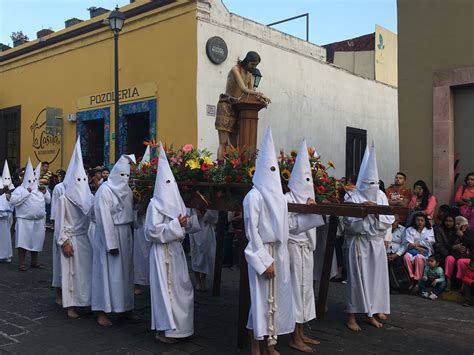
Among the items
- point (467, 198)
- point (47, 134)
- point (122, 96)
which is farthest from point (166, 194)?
point (47, 134)

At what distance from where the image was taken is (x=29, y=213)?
9.93 m

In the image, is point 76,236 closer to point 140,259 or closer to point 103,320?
point 140,259

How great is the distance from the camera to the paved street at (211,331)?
5.37 metres

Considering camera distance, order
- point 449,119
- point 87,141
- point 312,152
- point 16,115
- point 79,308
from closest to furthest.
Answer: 1. point 312,152
2. point 79,308
3. point 449,119
4. point 87,141
5. point 16,115

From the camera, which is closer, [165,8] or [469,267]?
[469,267]

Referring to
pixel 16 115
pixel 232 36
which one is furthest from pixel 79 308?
pixel 16 115

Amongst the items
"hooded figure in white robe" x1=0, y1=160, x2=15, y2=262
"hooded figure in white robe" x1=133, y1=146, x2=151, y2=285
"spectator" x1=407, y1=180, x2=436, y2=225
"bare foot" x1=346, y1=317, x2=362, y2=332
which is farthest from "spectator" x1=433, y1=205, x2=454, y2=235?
"hooded figure in white robe" x1=0, y1=160, x2=15, y2=262

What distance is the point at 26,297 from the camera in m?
7.50

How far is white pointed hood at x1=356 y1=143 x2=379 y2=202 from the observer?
245 inches

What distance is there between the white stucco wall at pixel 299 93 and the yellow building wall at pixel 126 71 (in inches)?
17.1

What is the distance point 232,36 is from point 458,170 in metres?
6.59

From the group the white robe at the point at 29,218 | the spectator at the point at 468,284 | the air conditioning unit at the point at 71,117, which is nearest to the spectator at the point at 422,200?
the spectator at the point at 468,284

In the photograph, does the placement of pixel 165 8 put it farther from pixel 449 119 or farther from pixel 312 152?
pixel 312 152

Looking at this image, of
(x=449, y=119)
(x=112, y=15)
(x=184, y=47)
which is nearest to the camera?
(x=449, y=119)
